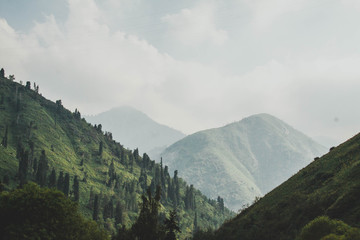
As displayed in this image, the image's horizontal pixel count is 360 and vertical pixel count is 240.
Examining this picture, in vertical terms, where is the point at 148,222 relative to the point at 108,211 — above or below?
below

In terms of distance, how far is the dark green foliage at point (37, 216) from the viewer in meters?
43.7

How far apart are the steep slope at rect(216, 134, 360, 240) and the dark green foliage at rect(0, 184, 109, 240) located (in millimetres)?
31140

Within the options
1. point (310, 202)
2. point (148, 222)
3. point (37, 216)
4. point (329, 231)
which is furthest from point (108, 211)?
point (329, 231)

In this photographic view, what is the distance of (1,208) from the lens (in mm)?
48125

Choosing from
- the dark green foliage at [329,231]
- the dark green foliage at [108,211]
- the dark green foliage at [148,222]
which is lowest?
the dark green foliage at [329,231]

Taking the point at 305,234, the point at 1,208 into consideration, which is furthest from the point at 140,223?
the point at 305,234

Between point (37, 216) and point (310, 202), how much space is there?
42.9 metres

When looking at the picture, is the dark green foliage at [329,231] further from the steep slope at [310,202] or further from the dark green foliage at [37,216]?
the dark green foliage at [37,216]

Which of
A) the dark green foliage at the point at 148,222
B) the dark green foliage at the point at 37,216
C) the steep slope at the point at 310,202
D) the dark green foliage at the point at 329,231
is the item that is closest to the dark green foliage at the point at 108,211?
the steep slope at the point at 310,202

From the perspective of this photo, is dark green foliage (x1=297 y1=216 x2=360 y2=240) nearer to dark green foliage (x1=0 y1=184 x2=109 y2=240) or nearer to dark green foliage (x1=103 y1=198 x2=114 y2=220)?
dark green foliage (x1=0 y1=184 x2=109 y2=240)

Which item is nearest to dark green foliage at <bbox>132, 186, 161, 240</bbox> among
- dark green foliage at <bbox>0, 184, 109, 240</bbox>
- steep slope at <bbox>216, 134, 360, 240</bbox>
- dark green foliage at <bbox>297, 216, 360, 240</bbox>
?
dark green foliage at <bbox>0, 184, 109, 240</bbox>

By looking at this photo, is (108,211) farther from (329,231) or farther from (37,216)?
(329,231)

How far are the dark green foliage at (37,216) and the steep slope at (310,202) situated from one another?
31.1m

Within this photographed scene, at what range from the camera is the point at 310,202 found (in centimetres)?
5122
